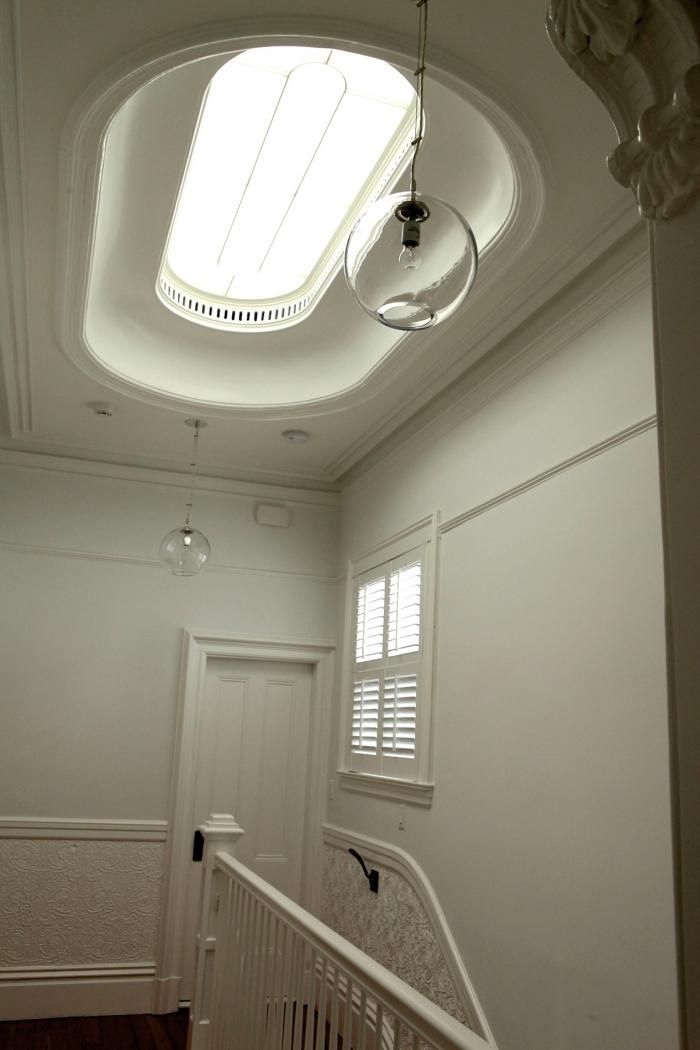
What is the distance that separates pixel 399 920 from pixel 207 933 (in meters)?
1.02

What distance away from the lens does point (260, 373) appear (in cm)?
515

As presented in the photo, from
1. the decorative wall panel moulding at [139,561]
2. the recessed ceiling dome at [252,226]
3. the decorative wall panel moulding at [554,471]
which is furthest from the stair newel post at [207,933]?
the recessed ceiling dome at [252,226]

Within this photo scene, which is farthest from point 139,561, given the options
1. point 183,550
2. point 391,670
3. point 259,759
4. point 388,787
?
point 388,787

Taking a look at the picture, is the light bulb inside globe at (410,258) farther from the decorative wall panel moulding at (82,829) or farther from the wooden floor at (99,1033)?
the decorative wall panel moulding at (82,829)

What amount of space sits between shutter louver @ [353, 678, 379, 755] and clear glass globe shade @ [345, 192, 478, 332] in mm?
3593

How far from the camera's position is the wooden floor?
15.2ft

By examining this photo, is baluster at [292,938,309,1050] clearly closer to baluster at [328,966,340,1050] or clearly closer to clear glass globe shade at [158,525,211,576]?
baluster at [328,966,340,1050]

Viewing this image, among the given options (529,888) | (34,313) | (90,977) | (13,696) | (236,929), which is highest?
(34,313)

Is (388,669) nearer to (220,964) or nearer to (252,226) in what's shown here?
(220,964)

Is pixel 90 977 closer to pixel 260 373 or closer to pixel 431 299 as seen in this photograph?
pixel 260 373

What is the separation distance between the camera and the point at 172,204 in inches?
139

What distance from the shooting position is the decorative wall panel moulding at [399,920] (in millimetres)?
3744

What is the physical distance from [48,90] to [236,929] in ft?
10.3

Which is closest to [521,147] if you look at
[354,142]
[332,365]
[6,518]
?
[354,142]
